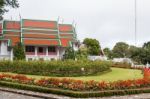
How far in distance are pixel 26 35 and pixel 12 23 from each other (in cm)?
309

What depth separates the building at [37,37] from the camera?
178 feet

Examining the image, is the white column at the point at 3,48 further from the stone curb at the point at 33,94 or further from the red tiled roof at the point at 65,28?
the stone curb at the point at 33,94

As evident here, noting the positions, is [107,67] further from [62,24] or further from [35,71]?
[62,24]

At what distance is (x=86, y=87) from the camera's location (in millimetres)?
20453

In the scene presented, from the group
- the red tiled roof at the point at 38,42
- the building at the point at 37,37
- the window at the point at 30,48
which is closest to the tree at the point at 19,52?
the building at the point at 37,37

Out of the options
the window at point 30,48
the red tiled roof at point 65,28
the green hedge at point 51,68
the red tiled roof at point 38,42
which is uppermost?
the red tiled roof at point 65,28

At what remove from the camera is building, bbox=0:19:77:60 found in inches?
2141

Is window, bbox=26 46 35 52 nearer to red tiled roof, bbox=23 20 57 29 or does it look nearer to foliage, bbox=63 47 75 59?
red tiled roof, bbox=23 20 57 29

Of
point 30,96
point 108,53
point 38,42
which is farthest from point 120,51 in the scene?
point 30,96

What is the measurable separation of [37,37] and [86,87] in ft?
116

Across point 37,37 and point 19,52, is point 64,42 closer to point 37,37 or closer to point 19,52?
point 37,37

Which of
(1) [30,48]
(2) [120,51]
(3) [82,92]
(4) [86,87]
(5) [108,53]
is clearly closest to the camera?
(3) [82,92]

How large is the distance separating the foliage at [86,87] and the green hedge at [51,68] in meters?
13.0

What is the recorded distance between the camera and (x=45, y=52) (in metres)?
57.6
